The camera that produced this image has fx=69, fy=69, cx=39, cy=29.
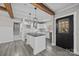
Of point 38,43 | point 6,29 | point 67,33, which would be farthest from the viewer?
point 6,29

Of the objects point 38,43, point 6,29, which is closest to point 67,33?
point 38,43

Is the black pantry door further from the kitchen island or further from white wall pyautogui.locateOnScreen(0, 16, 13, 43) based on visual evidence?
white wall pyautogui.locateOnScreen(0, 16, 13, 43)

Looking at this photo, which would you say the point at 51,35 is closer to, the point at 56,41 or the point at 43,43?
the point at 56,41

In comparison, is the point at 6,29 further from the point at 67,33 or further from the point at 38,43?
the point at 67,33

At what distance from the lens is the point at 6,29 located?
3996 millimetres

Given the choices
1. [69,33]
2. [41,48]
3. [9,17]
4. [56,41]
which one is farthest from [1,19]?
[69,33]

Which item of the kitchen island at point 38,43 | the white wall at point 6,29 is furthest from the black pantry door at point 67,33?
the white wall at point 6,29

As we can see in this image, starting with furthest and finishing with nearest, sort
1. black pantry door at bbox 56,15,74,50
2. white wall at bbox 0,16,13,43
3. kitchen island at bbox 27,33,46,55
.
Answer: white wall at bbox 0,16,13,43 < black pantry door at bbox 56,15,74,50 < kitchen island at bbox 27,33,46,55

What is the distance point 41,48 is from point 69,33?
129cm

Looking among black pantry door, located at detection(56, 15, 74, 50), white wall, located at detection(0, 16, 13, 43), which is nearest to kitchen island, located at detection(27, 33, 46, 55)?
black pantry door, located at detection(56, 15, 74, 50)

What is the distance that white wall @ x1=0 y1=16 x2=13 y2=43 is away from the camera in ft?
12.3

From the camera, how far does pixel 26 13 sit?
3723 mm

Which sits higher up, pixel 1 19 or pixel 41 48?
pixel 1 19

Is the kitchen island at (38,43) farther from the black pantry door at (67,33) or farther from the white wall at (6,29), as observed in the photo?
the white wall at (6,29)
